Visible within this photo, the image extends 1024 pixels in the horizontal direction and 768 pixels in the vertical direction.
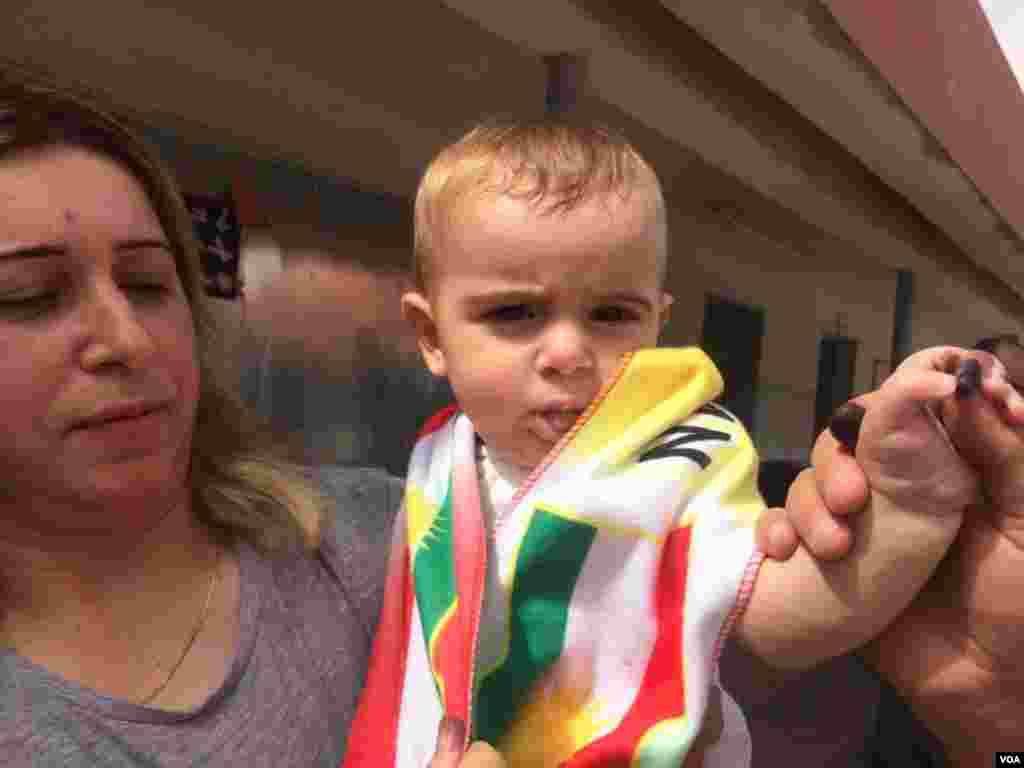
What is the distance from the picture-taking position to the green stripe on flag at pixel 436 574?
0.69m

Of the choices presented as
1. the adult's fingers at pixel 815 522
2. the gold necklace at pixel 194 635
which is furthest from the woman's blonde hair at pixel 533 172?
the gold necklace at pixel 194 635

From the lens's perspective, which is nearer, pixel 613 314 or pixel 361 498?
pixel 613 314

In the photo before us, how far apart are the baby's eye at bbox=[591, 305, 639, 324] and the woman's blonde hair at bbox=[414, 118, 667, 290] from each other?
7 cm

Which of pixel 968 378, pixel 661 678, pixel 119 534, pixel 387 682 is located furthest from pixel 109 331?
pixel 968 378

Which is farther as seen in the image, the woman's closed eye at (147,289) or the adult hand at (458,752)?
the woman's closed eye at (147,289)

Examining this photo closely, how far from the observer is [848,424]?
0.53 meters

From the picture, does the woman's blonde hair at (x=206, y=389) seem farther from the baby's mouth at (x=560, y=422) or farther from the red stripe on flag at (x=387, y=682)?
the baby's mouth at (x=560, y=422)

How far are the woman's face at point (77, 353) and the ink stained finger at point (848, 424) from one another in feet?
1.89

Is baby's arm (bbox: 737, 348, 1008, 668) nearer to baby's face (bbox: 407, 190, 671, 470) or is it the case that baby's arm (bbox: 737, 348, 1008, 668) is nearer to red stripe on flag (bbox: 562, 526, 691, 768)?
red stripe on flag (bbox: 562, 526, 691, 768)

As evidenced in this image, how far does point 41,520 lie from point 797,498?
25.8 inches

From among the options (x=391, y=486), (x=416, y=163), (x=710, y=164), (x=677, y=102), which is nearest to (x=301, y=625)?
(x=391, y=486)

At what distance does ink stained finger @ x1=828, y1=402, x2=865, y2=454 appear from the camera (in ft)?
1.72

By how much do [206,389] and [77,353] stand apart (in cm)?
29

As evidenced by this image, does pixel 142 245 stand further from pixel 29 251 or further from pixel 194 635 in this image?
pixel 194 635
